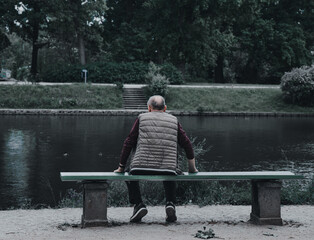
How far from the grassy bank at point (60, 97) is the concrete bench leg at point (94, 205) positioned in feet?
95.8

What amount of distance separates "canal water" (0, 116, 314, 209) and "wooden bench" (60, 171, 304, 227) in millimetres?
3448

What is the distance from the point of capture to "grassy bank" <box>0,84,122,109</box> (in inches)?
1384

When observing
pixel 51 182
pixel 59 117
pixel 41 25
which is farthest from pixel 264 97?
pixel 51 182

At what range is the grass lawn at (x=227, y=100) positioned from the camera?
37.6 metres

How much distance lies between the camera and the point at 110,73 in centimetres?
4366

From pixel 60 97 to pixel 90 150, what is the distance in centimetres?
1943

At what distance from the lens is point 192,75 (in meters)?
59.4

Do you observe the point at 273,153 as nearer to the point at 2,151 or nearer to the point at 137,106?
the point at 2,151

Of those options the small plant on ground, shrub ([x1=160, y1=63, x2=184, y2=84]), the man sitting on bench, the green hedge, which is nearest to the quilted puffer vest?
the man sitting on bench

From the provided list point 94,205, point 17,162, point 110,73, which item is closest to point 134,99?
point 110,73

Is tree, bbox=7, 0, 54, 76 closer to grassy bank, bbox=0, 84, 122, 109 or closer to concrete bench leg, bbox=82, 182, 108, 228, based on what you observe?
grassy bank, bbox=0, 84, 122, 109

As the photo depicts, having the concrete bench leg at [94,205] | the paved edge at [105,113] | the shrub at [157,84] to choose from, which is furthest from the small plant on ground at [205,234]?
the shrub at [157,84]

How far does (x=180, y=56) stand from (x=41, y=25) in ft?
44.0

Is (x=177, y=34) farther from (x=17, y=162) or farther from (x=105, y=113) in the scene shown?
(x=17, y=162)
